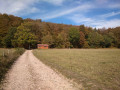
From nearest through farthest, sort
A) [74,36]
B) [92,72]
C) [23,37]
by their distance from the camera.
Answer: [92,72] < [23,37] < [74,36]

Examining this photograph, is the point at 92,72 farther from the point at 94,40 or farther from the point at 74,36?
the point at 94,40

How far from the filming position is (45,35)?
5866 cm

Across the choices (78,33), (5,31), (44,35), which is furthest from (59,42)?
(5,31)

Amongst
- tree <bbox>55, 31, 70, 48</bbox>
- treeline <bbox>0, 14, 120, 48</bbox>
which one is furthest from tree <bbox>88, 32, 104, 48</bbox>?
tree <bbox>55, 31, 70, 48</bbox>

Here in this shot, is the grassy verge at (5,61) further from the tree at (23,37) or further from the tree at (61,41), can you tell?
the tree at (61,41)

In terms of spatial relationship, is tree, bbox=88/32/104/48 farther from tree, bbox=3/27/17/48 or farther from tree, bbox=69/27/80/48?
tree, bbox=3/27/17/48

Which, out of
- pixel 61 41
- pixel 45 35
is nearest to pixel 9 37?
pixel 45 35

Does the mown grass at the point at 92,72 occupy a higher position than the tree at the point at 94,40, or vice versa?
the tree at the point at 94,40

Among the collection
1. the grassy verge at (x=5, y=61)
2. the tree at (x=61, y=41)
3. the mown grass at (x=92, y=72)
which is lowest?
the mown grass at (x=92, y=72)

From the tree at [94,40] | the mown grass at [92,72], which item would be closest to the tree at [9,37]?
the mown grass at [92,72]

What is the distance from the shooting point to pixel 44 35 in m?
59.2

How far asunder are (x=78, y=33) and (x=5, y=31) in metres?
46.5

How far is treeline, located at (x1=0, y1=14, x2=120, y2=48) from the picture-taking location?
48.0 meters

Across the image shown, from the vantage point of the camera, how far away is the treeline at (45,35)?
48031 millimetres
